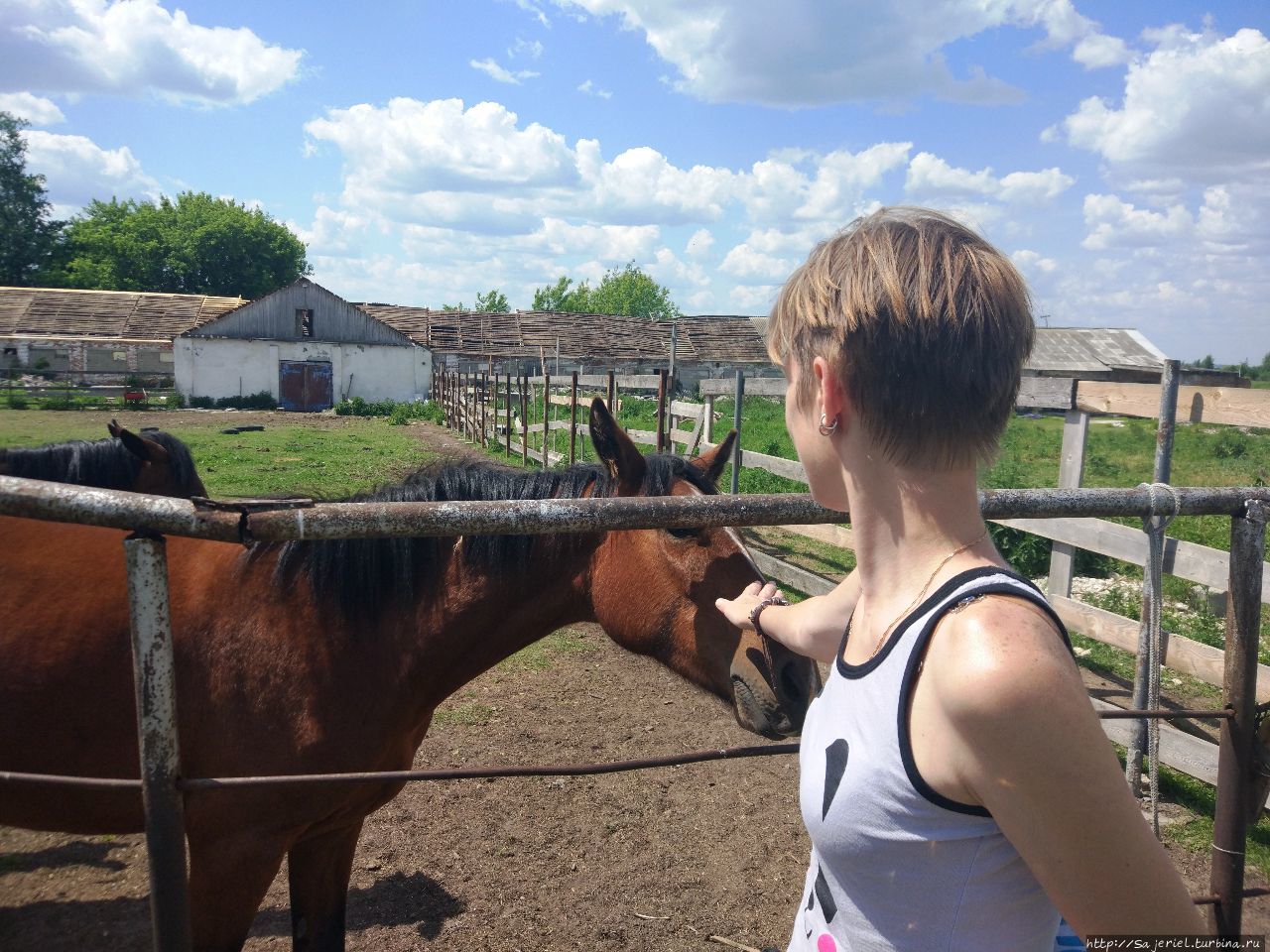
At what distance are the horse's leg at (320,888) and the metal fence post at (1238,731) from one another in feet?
7.69

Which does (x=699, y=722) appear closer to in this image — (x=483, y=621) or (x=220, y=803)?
(x=483, y=621)

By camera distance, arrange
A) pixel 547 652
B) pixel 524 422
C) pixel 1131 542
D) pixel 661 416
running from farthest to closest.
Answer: pixel 524 422, pixel 661 416, pixel 547 652, pixel 1131 542

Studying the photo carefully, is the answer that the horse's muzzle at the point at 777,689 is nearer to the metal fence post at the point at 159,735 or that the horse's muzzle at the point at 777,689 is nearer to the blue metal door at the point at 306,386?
the metal fence post at the point at 159,735

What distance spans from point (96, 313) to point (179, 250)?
22.1m

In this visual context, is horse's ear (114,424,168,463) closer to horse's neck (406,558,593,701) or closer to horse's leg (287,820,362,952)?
horse's leg (287,820,362,952)

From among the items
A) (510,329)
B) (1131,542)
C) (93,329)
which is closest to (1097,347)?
(510,329)

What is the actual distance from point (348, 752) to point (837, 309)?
1.79 metres

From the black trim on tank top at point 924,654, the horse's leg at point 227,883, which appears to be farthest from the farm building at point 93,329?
the black trim on tank top at point 924,654

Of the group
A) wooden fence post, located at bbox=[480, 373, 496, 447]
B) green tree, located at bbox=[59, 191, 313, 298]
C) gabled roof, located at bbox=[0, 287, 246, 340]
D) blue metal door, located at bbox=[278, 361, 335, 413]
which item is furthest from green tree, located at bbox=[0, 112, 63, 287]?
wooden fence post, located at bbox=[480, 373, 496, 447]

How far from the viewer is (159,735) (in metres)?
1.33

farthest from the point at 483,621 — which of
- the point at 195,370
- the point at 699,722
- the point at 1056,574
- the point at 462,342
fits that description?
the point at 462,342

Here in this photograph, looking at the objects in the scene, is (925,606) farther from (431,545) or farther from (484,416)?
(484,416)

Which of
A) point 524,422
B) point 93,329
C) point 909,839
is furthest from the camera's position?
point 93,329

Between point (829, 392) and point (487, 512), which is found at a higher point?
point (829, 392)
